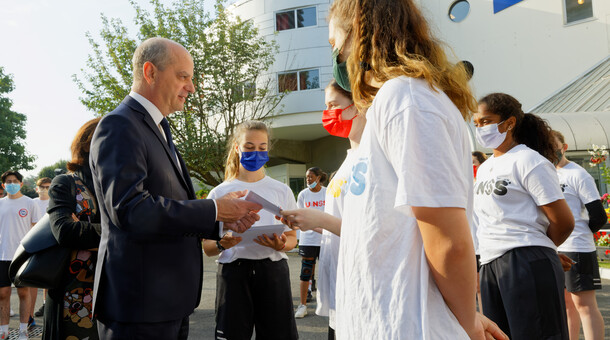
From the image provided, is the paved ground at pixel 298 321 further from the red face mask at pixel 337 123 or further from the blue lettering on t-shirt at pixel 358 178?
the blue lettering on t-shirt at pixel 358 178

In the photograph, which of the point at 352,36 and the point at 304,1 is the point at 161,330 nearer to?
the point at 352,36

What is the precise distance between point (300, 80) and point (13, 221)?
16225 mm

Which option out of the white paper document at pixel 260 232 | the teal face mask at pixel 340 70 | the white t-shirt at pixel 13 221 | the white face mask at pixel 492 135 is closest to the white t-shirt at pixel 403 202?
the teal face mask at pixel 340 70

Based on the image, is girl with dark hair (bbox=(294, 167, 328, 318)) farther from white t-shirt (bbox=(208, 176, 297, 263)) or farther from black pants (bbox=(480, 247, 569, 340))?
black pants (bbox=(480, 247, 569, 340))

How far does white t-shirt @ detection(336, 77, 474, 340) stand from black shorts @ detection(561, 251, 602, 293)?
3.77 metres

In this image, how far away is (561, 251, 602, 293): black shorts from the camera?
14.4ft

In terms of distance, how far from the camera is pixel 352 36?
1597mm

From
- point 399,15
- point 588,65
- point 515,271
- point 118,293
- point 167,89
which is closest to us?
point 399,15

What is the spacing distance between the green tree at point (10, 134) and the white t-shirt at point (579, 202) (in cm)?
4055

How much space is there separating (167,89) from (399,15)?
140cm

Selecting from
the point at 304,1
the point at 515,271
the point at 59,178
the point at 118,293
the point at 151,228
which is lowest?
the point at 515,271

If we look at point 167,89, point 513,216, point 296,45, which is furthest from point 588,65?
point 167,89

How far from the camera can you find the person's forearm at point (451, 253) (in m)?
1.25

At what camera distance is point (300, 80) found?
2183 centimetres
